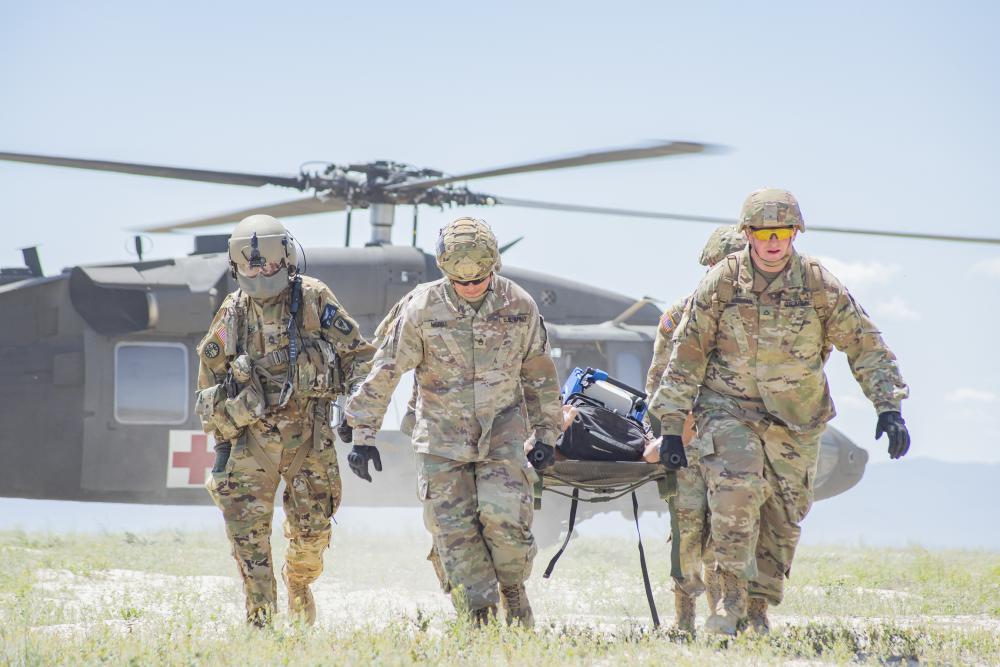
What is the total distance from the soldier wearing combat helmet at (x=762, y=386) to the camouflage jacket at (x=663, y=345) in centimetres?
54

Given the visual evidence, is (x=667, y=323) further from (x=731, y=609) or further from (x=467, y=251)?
(x=731, y=609)

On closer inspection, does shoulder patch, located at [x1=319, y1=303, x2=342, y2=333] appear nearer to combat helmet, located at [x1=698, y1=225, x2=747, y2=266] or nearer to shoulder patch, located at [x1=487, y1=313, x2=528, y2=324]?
shoulder patch, located at [x1=487, y1=313, x2=528, y2=324]

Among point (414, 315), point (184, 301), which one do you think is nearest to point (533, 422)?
point (414, 315)

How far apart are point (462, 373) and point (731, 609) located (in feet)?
5.71

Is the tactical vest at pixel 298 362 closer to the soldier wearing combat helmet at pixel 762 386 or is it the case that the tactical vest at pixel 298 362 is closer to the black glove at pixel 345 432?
the black glove at pixel 345 432

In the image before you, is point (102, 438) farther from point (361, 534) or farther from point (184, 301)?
point (361, 534)

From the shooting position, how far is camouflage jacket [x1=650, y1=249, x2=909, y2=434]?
5.70 meters

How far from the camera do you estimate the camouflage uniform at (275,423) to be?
604cm

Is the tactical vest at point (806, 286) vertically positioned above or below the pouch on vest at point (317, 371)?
above

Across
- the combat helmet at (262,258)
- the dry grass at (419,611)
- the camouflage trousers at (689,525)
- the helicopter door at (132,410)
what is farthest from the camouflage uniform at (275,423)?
the helicopter door at (132,410)

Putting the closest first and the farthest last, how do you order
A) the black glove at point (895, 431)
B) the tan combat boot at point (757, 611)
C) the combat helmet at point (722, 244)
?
1. the black glove at point (895, 431)
2. the tan combat boot at point (757, 611)
3. the combat helmet at point (722, 244)

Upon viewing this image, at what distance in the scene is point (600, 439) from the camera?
6.23m

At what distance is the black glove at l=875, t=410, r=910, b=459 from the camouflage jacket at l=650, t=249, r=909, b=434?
0.06 meters

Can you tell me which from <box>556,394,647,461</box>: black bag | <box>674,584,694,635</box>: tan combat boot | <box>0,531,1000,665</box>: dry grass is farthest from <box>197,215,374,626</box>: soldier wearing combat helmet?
<box>674,584,694,635</box>: tan combat boot
